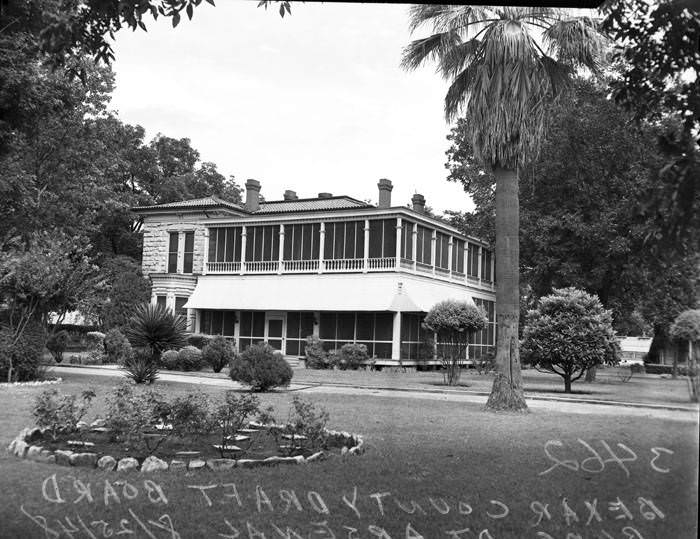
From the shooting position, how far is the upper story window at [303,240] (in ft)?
57.2

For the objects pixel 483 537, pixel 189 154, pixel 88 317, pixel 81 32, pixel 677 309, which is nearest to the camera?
pixel 677 309

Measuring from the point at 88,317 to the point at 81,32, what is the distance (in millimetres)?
15654

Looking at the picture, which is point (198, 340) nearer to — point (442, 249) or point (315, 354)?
point (315, 354)

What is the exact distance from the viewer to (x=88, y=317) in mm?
18453

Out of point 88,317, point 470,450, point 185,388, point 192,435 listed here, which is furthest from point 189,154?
point 88,317

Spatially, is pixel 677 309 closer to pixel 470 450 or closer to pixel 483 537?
pixel 483 537

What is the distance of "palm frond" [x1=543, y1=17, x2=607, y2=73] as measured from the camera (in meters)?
7.43

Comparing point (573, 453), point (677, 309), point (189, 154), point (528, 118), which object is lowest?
point (573, 453)

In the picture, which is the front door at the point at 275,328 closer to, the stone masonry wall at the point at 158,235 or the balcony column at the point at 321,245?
the balcony column at the point at 321,245

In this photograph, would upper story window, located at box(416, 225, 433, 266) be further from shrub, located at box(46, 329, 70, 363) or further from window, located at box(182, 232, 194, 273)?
shrub, located at box(46, 329, 70, 363)

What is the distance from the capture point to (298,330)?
80.6ft

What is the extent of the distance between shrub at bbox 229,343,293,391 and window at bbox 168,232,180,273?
11.6 feet

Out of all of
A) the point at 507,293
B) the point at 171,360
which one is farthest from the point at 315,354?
the point at 507,293

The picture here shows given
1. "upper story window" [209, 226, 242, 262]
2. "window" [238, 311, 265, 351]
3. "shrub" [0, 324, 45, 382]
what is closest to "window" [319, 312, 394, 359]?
"window" [238, 311, 265, 351]
